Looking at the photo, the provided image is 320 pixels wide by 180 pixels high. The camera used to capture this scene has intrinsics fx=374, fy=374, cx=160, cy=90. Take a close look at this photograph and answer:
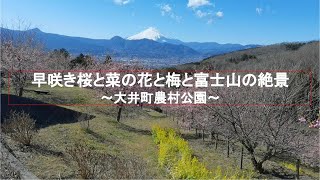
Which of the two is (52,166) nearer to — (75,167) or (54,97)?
(75,167)

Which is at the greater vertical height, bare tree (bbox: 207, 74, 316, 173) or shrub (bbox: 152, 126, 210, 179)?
bare tree (bbox: 207, 74, 316, 173)

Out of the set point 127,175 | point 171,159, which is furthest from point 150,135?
point 127,175

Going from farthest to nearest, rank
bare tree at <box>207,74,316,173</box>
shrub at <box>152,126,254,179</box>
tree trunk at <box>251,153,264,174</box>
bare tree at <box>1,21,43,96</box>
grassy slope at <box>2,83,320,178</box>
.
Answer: bare tree at <box>1,21,43,96</box> < tree trunk at <box>251,153,264,174</box> < bare tree at <box>207,74,316,173</box> < grassy slope at <box>2,83,320,178</box> < shrub at <box>152,126,254,179</box>

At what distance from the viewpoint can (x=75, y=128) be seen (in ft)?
71.3

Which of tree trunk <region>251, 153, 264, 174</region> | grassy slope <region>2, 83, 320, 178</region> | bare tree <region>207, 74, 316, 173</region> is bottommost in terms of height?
tree trunk <region>251, 153, 264, 174</region>

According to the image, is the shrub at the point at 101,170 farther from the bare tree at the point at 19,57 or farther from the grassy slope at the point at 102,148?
the bare tree at the point at 19,57

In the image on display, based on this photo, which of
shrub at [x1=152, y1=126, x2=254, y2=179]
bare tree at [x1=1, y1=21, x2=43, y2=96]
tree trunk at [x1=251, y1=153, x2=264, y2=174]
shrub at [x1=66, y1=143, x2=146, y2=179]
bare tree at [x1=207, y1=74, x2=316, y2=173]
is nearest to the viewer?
shrub at [x1=66, y1=143, x2=146, y2=179]

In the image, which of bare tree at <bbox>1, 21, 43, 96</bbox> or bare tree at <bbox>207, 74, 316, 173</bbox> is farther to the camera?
bare tree at <bbox>1, 21, 43, 96</bbox>

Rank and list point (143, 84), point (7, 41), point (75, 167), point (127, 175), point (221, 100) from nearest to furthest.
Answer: point (127, 175)
point (75, 167)
point (221, 100)
point (143, 84)
point (7, 41)

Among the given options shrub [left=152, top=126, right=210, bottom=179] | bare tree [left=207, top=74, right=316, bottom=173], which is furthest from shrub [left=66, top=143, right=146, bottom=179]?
bare tree [left=207, top=74, right=316, bottom=173]

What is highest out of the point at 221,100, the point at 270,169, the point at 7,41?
the point at 7,41

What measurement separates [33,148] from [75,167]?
10.6ft

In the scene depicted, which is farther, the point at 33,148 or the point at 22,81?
the point at 22,81

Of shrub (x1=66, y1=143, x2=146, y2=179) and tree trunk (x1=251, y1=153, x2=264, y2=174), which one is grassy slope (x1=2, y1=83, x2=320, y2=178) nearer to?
tree trunk (x1=251, y1=153, x2=264, y2=174)
